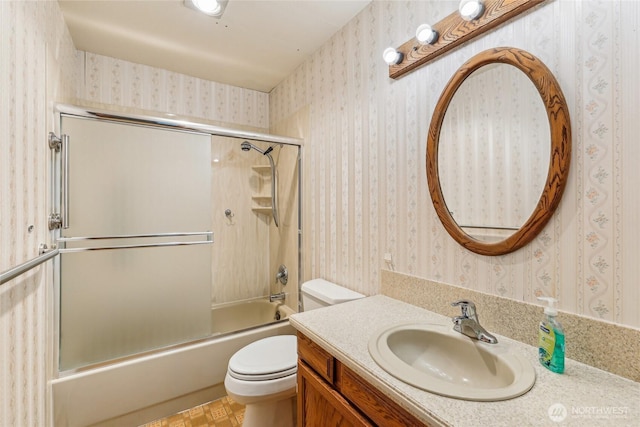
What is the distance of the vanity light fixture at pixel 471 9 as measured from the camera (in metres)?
1.05

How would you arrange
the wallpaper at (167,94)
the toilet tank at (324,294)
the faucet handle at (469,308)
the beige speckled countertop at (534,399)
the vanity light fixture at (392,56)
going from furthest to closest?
the wallpaper at (167,94), the toilet tank at (324,294), the vanity light fixture at (392,56), the faucet handle at (469,308), the beige speckled countertop at (534,399)

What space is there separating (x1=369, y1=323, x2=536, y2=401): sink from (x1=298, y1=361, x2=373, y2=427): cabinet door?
0.21 metres

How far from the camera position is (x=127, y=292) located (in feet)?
5.50

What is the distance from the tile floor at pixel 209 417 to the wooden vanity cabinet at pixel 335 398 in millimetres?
826

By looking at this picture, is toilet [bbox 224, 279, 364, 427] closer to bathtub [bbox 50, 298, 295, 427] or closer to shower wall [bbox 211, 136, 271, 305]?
bathtub [bbox 50, 298, 295, 427]

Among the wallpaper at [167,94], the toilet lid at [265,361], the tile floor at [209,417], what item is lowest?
the tile floor at [209,417]

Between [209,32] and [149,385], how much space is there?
2.24 meters

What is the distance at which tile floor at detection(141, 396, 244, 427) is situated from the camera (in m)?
Answer: 1.69

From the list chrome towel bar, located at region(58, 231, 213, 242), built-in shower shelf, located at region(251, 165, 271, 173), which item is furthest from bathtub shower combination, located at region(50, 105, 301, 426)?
built-in shower shelf, located at region(251, 165, 271, 173)

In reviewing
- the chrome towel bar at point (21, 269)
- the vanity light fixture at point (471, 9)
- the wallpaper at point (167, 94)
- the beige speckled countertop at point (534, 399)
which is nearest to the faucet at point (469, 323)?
the beige speckled countertop at point (534, 399)

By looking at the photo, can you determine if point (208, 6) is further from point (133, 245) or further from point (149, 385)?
point (149, 385)

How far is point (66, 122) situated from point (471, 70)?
1983 mm

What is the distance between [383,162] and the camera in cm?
154

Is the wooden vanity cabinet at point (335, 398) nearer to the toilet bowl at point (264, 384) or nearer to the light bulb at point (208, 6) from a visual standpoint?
the toilet bowl at point (264, 384)
